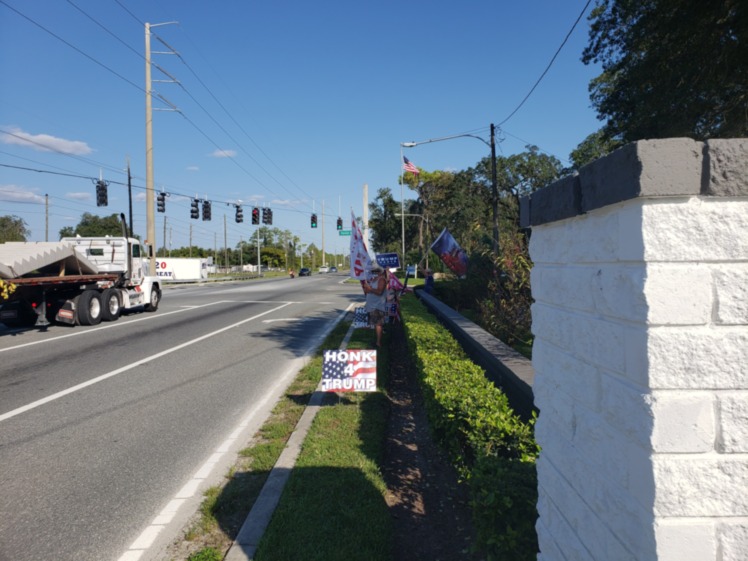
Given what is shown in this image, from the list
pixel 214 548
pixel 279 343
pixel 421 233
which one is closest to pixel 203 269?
pixel 421 233

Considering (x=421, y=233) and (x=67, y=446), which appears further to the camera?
(x=421, y=233)

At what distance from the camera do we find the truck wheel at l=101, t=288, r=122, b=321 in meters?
15.9

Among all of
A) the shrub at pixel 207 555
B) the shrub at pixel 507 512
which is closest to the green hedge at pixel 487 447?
the shrub at pixel 507 512

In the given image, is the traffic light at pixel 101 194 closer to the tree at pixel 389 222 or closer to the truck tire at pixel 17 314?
the truck tire at pixel 17 314

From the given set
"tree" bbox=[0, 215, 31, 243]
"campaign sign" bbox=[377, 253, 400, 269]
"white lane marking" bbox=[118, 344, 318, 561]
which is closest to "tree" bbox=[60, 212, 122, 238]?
"tree" bbox=[0, 215, 31, 243]

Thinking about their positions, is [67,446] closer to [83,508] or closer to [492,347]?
[83,508]

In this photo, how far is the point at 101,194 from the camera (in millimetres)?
29328

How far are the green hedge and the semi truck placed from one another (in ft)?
35.7

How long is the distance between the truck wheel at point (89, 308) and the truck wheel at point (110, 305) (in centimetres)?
14

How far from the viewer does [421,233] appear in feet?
215

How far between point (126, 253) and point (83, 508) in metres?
15.4

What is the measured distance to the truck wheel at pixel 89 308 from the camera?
1491 cm

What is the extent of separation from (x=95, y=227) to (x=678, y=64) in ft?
293

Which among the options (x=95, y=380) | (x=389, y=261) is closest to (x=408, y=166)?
(x=389, y=261)
